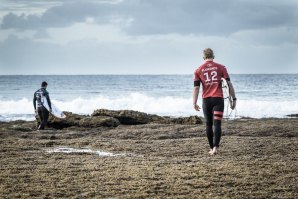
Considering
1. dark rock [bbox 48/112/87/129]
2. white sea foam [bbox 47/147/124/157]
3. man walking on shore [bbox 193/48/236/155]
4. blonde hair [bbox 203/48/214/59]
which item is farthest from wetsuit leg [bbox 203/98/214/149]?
dark rock [bbox 48/112/87/129]

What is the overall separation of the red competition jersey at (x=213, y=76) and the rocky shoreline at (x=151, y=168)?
1.33 meters

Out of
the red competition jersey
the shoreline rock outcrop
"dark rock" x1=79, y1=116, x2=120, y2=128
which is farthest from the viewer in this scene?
the shoreline rock outcrop

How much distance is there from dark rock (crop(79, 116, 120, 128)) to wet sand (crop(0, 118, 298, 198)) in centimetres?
501

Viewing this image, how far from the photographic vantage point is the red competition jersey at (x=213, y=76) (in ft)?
32.3

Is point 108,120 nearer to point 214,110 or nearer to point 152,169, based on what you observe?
point 214,110

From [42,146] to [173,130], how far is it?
4.76m

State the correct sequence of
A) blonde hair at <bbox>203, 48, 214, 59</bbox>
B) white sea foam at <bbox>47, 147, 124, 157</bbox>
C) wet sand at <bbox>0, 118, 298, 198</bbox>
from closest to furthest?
wet sand at <bbox>0, 118, 298, 198</bbox>, blonde hair at <bbox>203, 48, 214, 59</bbox>, white sea foam at <bbox>47, 147, 124, 157</bbox>

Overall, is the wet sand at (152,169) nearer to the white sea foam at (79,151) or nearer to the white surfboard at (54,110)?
the white sea foam at (79,151)

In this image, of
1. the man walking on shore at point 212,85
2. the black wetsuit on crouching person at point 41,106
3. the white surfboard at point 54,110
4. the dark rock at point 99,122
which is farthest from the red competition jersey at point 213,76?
the white surfboard at point 54,110

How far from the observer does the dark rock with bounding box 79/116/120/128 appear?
18.3 metres

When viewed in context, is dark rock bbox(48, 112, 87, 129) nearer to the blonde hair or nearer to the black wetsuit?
the black wetsuit

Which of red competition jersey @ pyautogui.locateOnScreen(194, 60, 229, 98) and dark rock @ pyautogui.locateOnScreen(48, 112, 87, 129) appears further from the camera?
dark rock @ pyautogui.locateOnScreen(48, 112, 87, 129)

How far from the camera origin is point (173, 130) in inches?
611

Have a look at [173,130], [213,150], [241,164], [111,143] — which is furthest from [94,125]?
[241,164]
